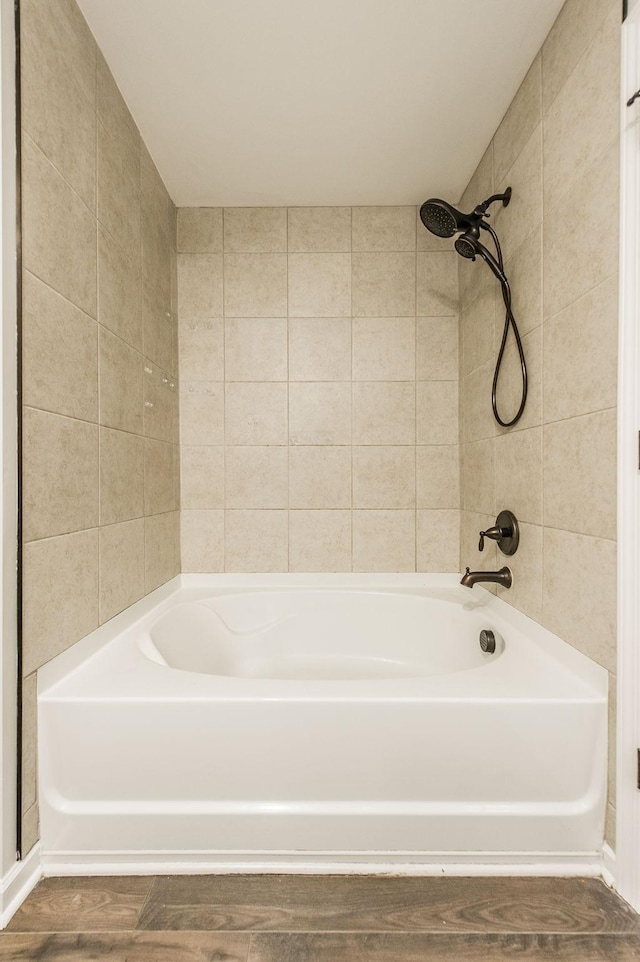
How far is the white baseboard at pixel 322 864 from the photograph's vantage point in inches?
45.8

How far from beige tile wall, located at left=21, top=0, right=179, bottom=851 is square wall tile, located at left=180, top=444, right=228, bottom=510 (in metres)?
0.36

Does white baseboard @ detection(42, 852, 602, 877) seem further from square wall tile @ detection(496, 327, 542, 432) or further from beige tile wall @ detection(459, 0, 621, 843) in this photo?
square wall tile @ detection(496, 327, 542, 432)

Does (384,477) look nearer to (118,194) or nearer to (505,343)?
(505,343)

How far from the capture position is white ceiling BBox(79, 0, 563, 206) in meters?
1.37

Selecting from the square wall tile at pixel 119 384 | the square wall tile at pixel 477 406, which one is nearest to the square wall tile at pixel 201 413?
the square wall tile at pixel 119 384

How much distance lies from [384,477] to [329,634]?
78 centimetres

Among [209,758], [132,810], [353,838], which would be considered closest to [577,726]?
[353,838]

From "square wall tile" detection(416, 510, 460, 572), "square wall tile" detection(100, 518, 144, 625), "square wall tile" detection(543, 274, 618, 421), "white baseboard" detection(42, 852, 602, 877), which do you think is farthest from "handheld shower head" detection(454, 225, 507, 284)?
"white baseboard" detection(42, 852, 602, 877)

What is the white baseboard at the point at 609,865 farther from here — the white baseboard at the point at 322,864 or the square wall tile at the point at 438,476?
the square wall tile at the point at 438,476

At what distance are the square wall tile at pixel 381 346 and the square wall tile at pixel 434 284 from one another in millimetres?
108

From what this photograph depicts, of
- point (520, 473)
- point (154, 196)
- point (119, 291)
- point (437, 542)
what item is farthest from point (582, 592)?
point (154, 196)

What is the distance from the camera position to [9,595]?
1.06 m

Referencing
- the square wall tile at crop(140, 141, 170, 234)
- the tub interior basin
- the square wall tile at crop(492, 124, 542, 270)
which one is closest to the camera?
the square wall tile at crop(492, 124, 542, 270)

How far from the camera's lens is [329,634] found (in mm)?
2219
